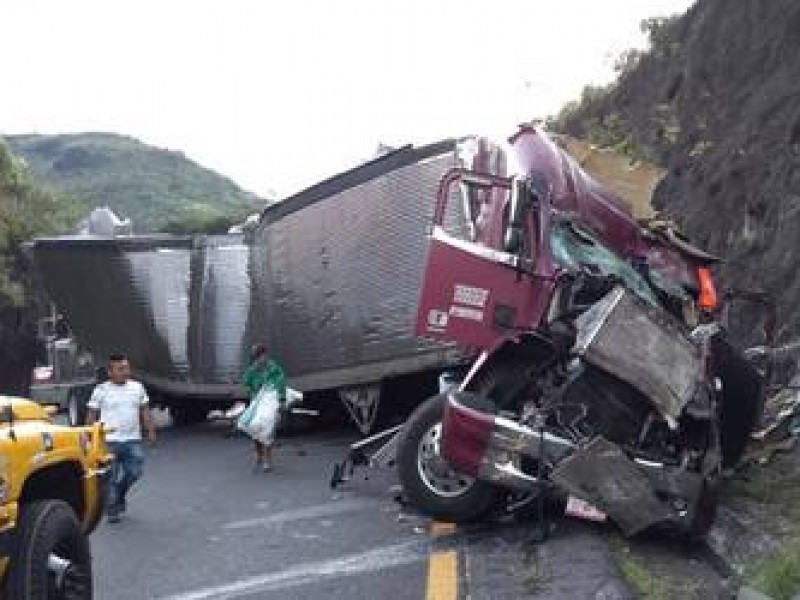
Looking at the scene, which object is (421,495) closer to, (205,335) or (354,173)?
(354,173)

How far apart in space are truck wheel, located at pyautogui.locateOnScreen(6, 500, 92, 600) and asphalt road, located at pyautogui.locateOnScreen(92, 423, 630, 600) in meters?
1.53

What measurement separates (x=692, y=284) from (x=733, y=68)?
11591 millimetres

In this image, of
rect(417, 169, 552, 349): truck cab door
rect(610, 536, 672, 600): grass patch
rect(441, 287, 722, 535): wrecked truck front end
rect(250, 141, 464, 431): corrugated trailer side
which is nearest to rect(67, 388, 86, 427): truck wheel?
rect(250, 141, 464, 431): corrugated trailer side

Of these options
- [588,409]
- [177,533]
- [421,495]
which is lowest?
[177,533]

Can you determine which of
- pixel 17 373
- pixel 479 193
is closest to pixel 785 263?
pixel 479 193

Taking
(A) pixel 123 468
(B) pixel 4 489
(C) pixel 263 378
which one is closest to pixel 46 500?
(B) pixel 4 489

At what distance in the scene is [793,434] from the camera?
1030 cm

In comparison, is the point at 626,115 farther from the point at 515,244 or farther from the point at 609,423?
the point at 609,423

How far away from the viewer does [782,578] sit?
5953mm

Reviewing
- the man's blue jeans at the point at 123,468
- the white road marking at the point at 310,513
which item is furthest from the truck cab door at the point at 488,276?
the man's blue jeans at the point at 123,468

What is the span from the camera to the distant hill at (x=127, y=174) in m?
90.2

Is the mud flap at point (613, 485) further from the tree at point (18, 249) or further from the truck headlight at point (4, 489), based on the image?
the tree at point (18, 249)

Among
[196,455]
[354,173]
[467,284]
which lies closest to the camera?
[467,284]

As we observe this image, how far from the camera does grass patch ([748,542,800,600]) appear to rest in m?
5.88
